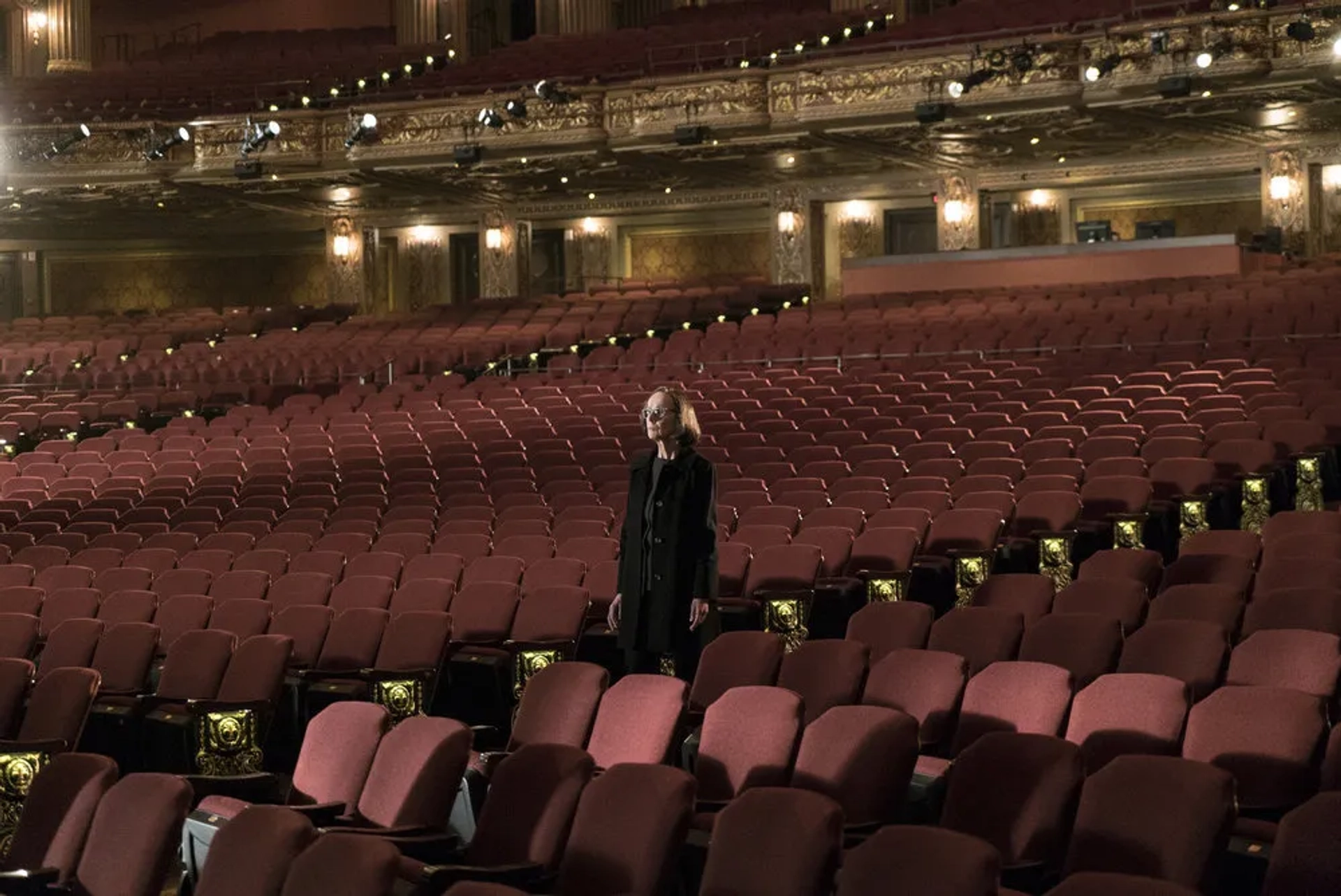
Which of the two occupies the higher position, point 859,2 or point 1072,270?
point 859,2

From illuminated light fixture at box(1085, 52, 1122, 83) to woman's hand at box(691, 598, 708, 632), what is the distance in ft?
39.8

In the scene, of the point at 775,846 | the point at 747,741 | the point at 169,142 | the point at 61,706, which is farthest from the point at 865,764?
the point at 169,142

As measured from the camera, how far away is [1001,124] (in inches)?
698

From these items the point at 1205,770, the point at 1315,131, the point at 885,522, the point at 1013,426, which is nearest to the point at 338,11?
the point at 1315,131

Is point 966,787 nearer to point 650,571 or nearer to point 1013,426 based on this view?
point 650,571

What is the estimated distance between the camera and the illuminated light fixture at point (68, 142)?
63.4ft

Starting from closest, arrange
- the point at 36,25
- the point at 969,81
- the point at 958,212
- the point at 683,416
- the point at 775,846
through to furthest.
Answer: the point at 775,846, the point at 683,416, the point at 969,81, the point at 958,212, the point at 36,25

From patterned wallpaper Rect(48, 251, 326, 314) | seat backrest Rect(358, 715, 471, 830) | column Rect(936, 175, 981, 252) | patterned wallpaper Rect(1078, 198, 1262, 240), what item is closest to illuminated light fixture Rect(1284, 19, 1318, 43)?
patterned wallpaper Rect(1078, 198, 1262, 240)

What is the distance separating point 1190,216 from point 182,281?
14137 millimetres

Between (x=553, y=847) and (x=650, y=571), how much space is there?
145cm

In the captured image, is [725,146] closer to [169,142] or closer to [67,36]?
[169,142]

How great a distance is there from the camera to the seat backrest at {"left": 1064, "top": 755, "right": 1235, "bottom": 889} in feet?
10.1

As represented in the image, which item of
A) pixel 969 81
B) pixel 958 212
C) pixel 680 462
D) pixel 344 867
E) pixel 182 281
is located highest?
pixel 969 81

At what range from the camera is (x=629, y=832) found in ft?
11.0
